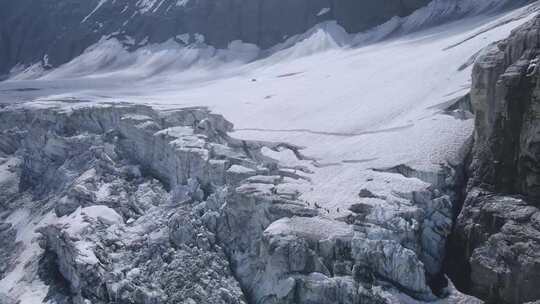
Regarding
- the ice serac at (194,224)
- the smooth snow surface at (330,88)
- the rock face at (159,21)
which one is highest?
the rock face at (159,21)

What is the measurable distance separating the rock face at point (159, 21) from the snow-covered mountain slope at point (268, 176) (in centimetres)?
1489

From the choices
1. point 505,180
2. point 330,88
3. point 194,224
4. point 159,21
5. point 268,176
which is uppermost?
point 159,21

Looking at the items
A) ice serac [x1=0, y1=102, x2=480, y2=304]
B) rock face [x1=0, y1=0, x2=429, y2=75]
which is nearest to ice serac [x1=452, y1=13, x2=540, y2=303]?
ice serac [x1=0, y1=102, x2=480, y2=304]

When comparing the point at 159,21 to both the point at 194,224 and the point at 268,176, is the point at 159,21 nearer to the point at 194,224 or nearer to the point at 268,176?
the point at 268,176

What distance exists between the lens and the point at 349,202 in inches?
1162

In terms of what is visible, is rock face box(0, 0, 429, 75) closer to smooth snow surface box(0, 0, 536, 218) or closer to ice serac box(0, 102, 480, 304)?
smooth snow surface box(0, 0, 536, 218)

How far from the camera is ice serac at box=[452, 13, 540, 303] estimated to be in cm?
2425

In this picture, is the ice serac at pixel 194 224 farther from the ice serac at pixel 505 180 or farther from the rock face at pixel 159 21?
the rock face at pixel 159 21

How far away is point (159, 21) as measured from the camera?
86438 millimetres

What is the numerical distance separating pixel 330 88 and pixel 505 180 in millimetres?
24082

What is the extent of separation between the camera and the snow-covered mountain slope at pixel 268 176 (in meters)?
27.0

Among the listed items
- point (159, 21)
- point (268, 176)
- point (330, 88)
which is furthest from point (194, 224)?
point (159, 21)

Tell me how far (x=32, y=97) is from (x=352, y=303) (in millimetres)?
43914

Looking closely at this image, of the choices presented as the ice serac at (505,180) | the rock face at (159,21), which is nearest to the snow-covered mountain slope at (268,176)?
the ice serac at (505,180)
